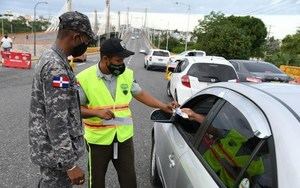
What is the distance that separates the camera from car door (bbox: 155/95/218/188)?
3606mm

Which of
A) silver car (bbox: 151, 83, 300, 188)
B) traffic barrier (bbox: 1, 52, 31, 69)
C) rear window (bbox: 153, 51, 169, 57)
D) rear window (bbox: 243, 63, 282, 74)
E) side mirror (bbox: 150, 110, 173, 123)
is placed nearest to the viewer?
silver car (bbox: 151, 83, 300, 188)

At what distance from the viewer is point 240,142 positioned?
2.85 meters

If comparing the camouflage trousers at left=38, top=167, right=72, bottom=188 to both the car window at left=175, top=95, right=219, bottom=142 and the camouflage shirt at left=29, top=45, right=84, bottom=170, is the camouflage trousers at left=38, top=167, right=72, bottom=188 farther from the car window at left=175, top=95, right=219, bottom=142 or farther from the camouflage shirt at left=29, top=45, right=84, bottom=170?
the car window at left=175, top=95, right=219, bottom=142

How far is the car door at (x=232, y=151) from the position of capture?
7.91ft

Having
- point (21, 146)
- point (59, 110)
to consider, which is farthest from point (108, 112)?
point (21, 146)

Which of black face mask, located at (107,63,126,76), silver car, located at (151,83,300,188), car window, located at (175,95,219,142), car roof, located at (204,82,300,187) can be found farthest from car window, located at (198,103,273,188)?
black face mask, located at (107,63,126,76)

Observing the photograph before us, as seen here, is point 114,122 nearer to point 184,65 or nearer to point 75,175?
point 75,175

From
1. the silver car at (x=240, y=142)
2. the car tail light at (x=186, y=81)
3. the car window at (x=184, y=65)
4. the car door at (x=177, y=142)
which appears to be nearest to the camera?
the silver car at (x=240, y=142)

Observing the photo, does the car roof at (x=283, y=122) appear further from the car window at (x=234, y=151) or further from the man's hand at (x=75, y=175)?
the man's hand at (x=75, y=175)

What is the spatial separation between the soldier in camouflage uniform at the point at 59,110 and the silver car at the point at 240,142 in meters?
0.80

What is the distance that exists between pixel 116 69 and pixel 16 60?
21515mm

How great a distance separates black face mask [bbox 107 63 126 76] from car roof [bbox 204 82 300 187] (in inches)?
47.3

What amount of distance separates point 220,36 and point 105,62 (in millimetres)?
42105

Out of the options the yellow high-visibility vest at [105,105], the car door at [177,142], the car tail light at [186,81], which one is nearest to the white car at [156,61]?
the car tail light at [186,81]
